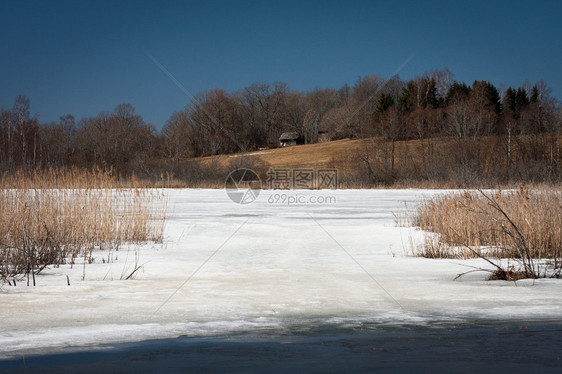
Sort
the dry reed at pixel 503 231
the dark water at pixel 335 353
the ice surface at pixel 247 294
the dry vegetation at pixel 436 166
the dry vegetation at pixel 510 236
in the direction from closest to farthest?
the dark water at pixel 335 353, the ice surface at pixel 247 294, the dry vegetation at pixel 510 236, the dry reed at pixel 503 231, the dry vegetation at pixel 436 166

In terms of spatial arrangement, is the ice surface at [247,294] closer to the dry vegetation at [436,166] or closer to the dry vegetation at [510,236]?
the dry vegetation at [510,236]

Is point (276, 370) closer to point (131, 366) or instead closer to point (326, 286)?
point (131, 366)

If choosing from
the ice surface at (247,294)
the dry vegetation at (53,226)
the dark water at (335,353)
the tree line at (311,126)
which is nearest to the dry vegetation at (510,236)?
the ice surface at (247,294)

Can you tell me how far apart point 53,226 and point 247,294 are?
14.2 ft

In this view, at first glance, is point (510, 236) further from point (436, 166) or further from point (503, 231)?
point (436, 166)

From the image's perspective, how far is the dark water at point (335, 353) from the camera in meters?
2.91

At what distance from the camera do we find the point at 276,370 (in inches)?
113

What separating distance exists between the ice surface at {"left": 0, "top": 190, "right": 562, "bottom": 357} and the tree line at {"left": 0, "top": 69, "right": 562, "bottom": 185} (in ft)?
43.9

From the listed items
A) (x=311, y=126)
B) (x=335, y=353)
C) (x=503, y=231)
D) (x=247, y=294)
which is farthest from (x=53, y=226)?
(x=311, y=126)

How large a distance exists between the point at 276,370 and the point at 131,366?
870 millimetres

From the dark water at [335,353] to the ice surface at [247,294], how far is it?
10.2 inches

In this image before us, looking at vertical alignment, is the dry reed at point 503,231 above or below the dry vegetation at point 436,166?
below

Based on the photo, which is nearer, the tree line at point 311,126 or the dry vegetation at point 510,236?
the dry vegetation at point 510,236

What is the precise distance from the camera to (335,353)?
318 cm
